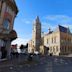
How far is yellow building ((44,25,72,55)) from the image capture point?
285 feet

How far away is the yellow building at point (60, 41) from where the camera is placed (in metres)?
86.8

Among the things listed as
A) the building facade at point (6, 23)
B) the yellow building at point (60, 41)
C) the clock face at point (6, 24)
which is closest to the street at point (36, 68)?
the building facade at point (6, 23)

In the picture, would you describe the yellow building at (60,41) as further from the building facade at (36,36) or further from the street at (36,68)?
the street at (36,68)

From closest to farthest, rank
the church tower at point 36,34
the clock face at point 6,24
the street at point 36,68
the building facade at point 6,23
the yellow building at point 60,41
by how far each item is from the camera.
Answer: the street at point 36,68 → the building facade at point 6,23 → the clock face at point 6,24 → the yellow building at point 60,41 → the church tower at point 36,34

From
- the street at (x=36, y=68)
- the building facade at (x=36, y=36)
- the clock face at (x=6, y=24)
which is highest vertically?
the building facade at (x=36, y=36)

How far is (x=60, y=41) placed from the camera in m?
87.2

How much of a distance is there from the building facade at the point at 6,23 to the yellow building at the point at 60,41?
48.7 m

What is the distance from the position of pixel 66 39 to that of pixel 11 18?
181 ft

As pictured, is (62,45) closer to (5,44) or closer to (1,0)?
(5,44)

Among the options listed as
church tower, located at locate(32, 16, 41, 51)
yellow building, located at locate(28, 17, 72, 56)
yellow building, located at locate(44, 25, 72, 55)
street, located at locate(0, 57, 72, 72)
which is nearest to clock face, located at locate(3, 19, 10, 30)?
street, located at locate(0, 57, 72, 72)

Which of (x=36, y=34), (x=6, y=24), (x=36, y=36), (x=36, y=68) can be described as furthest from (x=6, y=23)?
(x=36, y=34)

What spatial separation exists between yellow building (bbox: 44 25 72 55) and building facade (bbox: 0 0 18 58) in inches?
1916

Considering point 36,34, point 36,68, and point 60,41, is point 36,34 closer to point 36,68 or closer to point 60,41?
point 60,41

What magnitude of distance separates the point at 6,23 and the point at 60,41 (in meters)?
53.3
